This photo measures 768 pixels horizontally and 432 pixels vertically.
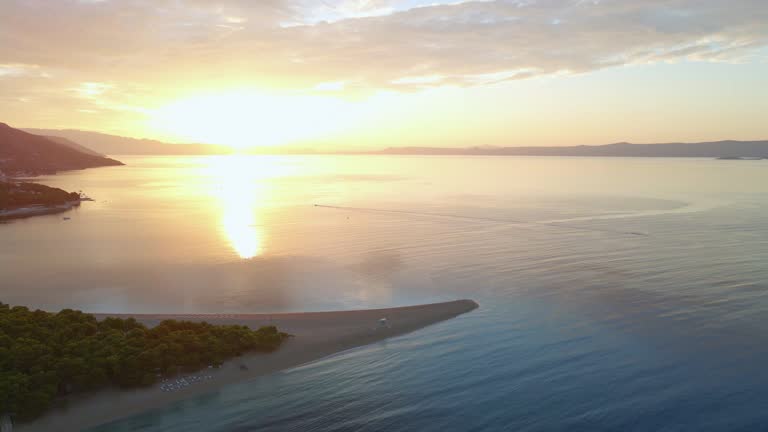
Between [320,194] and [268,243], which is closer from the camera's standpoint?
[268,243]

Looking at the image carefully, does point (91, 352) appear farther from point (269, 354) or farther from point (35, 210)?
point (35, 210)

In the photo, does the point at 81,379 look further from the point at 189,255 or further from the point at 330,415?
the point at 189,255

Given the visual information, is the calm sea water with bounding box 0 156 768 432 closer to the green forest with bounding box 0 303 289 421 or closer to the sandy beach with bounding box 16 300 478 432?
the sandy beach with bounding box 16 300 478 432

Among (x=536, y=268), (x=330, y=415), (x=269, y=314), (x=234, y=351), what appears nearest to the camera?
(x=330, y=415)

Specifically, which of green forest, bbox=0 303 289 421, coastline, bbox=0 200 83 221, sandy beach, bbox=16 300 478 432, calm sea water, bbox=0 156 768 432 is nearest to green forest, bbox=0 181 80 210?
coastline, bbox=0 200 83 221

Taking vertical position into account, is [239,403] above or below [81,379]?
below

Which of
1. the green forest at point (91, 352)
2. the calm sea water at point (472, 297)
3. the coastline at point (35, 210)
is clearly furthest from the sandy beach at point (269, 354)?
the coastline at point (35, 210)

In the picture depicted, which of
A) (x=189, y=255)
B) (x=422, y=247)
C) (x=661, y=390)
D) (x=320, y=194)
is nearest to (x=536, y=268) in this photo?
(x=422, y=247)

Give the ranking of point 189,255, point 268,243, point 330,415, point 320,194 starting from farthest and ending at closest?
1. point 320,194
2. point 268,243
3. point 189,255
4. point 330,415
